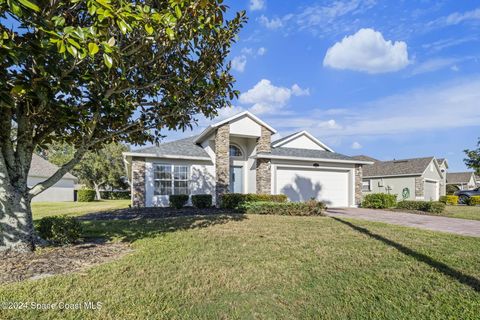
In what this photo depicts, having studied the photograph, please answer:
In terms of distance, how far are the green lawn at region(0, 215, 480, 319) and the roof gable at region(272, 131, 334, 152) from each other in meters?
13.1

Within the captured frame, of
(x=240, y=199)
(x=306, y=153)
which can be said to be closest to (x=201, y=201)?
(x=240, y=199)

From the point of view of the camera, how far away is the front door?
60.5 feet

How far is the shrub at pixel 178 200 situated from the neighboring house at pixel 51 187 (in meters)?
18.0

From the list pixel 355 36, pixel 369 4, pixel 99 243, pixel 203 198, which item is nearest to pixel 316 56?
pixel 355 36

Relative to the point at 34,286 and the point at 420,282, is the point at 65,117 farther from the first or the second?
the point at 420,282

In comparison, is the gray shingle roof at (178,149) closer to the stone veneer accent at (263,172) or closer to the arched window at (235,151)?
the arched window at (235,151)

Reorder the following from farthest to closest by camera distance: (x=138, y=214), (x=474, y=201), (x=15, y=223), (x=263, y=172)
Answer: (x=474, y=201) → (x=263, y=172) → (x=138, y=214) → (x=15, y=223)

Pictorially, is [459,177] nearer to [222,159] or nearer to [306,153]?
[306,153]

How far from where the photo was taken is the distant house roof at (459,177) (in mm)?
44594

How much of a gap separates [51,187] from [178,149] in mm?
17804

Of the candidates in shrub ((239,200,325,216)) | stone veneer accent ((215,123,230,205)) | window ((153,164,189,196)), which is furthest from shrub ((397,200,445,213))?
window ((153,164,189,196))

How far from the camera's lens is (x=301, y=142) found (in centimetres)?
2064

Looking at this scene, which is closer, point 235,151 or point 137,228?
point 137,228

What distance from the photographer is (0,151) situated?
5.48 m
